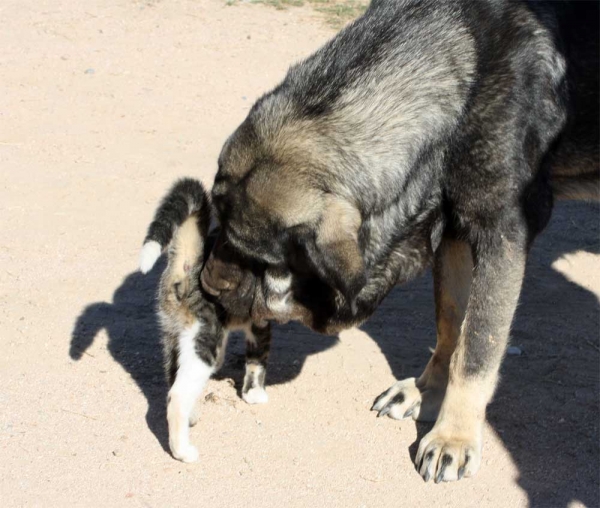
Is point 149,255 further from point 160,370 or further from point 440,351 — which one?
point 440,351

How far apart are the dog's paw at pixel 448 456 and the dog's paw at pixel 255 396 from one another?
2.72ft

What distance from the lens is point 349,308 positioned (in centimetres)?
418

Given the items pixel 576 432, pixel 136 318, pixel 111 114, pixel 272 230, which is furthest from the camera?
pixel 111 114

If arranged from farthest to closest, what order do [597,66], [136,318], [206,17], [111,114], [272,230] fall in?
1. [206,17]
2. [111,114]
3. [136,318]
4. [597,66]
5. [272,230]

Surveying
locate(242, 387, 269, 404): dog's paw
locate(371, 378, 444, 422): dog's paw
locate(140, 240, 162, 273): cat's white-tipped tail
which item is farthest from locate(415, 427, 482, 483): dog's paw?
locate(140, 240, 162, 273): cat's white-tipped tail

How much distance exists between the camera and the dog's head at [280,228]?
12.8 feet

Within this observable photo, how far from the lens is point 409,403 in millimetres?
4812

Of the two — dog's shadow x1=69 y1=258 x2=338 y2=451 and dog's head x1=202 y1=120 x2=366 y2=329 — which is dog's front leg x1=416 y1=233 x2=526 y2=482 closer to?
dog's head x1=202 y1=120 x2=366 y2=329

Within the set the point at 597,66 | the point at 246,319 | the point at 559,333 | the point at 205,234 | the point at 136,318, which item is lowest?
the point at 559,333

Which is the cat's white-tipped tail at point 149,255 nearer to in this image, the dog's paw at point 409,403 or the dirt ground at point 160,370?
the dirt ground at point 160,370

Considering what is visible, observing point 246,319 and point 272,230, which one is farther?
point 246,319

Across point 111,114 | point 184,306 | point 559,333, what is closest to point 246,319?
point 184,306

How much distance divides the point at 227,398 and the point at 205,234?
875mm

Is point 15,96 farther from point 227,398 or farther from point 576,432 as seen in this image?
point 576,432
